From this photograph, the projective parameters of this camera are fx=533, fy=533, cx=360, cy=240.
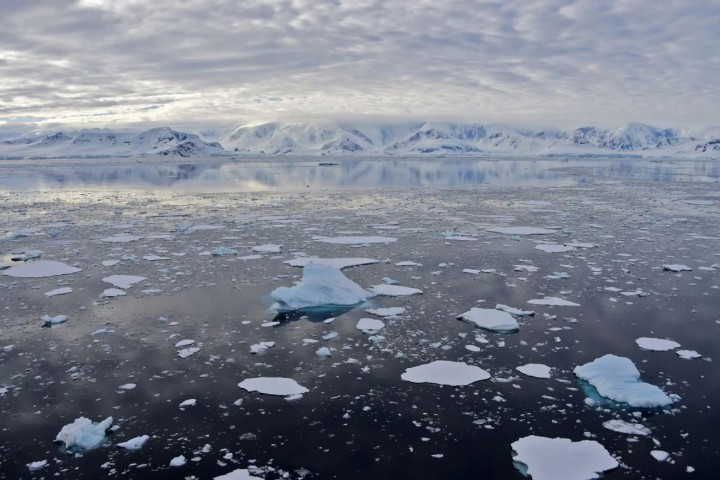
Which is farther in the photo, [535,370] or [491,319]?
[491,319]

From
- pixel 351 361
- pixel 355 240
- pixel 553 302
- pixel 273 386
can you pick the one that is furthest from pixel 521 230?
pixel 273 386

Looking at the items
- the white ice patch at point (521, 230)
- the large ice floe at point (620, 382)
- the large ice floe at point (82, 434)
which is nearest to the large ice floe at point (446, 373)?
the large ice floe at point (620, 382)

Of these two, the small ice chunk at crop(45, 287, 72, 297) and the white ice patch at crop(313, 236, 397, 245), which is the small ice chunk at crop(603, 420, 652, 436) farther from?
the white ice patch at crop(313, 236, 397, 245)

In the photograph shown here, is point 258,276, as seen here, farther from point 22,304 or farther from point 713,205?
point 713,205

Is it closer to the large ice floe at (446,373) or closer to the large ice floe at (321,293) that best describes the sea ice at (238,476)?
the large ice floe at (446,373)

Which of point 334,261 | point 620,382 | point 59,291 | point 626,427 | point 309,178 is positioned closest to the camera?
point 626,427

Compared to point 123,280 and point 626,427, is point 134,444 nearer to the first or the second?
point 626,427

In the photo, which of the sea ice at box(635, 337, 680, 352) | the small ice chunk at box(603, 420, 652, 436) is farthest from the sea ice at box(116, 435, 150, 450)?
the sea ice at box(635, 337, 680, 352)
